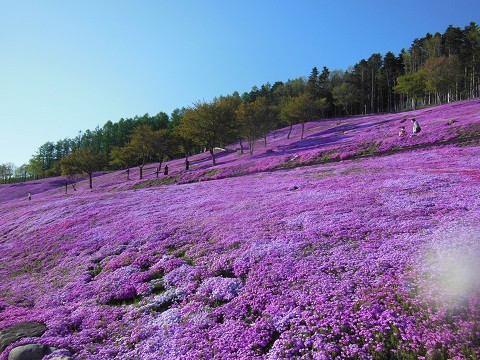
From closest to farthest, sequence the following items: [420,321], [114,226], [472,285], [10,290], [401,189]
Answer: [420,321] → [472,285] → [10,290] → [401,189] → [114,226]

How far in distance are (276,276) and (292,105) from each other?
63.2m

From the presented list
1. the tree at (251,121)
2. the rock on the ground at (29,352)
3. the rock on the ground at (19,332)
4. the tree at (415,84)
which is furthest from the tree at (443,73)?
the rock on the ground at (29,352)

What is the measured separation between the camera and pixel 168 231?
15.5m

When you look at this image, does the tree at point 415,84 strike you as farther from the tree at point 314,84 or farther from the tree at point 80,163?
the tree at point 80,163

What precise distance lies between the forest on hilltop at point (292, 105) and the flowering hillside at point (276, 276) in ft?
126

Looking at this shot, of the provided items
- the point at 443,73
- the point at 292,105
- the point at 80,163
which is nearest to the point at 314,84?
the point at 443,73

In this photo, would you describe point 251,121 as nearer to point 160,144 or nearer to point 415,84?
point 160,144

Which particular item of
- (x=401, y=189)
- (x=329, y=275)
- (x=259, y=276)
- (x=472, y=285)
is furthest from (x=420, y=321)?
(x=401, y=189)

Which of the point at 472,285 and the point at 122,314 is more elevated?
the point at 472,285

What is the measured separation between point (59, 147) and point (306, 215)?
566 ft

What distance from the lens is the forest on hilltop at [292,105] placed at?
57525 mm

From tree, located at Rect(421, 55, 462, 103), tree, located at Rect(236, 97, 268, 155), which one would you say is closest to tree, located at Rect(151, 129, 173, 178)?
tree, located at Rect(236, 97, 268, 155)

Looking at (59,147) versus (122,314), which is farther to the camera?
(59,147)

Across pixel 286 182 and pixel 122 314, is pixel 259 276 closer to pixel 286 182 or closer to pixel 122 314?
pixel 122 314
